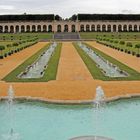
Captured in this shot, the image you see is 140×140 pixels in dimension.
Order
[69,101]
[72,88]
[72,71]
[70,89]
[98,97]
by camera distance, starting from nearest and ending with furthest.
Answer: [98,97], [69,101], [70,89], [72,88], [72,71]

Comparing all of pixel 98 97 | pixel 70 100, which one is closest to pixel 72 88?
pixel 70 100

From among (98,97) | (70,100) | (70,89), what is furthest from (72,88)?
(98,97)

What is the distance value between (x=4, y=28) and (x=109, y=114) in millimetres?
76281

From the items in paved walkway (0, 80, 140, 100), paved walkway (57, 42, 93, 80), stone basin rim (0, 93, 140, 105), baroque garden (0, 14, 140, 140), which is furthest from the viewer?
paved walkway (57, 42, 93, 80)

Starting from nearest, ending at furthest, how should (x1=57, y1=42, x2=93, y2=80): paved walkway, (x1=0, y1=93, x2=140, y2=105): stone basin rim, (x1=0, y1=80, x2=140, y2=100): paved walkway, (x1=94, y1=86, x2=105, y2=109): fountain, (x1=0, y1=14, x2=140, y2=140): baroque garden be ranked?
(x1=0, y1=14, x2=140, y2=140): baroque garden
(x1=94, y1=86, x2=105, y2=109): fountain
(x1=0, y1=93, x2=140, y2=105): stone basin rim
(x1=0, y1=80, x2=140, y2=100): paved walkway
(x1=57, y1=42, x2=93, y2=80): paved walkway

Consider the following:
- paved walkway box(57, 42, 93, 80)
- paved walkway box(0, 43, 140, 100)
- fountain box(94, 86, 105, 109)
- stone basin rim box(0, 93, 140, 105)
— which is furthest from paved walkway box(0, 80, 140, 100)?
paved walkway box(57, 42, 93, 80)

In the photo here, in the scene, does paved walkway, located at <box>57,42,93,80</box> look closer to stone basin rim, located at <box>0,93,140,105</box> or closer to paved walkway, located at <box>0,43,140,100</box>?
paved walkway, located at <box>0,43,140,100</box>

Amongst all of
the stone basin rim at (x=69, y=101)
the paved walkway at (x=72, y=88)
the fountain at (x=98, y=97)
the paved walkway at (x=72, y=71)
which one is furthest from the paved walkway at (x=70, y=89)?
the paved walkway at (x=72, y=71)

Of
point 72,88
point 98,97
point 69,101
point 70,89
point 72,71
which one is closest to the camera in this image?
point 98,97

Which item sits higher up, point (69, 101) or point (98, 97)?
point (98, 97)

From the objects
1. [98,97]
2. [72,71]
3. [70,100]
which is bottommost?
[72,71]

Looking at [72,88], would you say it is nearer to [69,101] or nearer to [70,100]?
[70,100]

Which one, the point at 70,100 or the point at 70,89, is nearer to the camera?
the point at 70,100

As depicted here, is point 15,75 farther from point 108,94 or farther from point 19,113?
point 19,113
